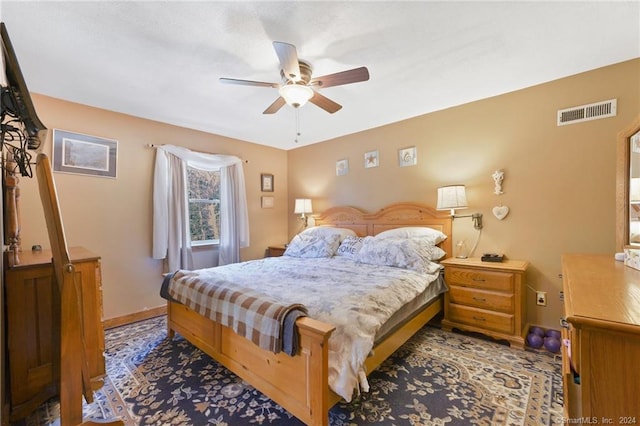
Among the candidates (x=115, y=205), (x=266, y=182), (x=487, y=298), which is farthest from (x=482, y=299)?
(x=115, y=205)

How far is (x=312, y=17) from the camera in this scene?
1684mm

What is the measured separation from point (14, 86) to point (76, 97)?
2.01m

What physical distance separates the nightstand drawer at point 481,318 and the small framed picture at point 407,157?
71.0 inches

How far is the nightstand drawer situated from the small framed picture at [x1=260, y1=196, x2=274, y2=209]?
3212 mm

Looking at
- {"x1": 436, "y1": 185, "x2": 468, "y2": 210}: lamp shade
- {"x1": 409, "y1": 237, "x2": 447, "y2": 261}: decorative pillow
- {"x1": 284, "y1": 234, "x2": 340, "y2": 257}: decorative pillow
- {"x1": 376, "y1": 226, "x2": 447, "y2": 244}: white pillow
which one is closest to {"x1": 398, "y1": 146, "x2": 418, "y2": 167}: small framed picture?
{"x1": 436, "y1": 185, "x2": 468, "y2": 210}: lamp shade

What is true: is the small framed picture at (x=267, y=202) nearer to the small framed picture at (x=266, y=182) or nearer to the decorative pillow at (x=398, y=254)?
the small framed picture at (x=266, y=182)

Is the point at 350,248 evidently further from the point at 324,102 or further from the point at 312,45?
the point at 312,45

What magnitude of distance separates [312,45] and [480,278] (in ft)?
8.39

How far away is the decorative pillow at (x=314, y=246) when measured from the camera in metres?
3.48

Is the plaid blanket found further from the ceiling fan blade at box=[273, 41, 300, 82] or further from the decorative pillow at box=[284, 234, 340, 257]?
the ceiling fan blade at box=[273, 41, 300, 82]

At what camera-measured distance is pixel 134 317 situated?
320 cm

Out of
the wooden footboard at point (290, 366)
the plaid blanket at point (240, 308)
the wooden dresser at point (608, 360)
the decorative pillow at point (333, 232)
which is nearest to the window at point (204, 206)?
the decorative pillow at point (333, 232)

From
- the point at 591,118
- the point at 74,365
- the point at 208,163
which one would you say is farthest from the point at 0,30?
the point at 591,118

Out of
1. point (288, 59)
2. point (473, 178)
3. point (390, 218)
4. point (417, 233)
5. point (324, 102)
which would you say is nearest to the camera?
point (288, 59)
